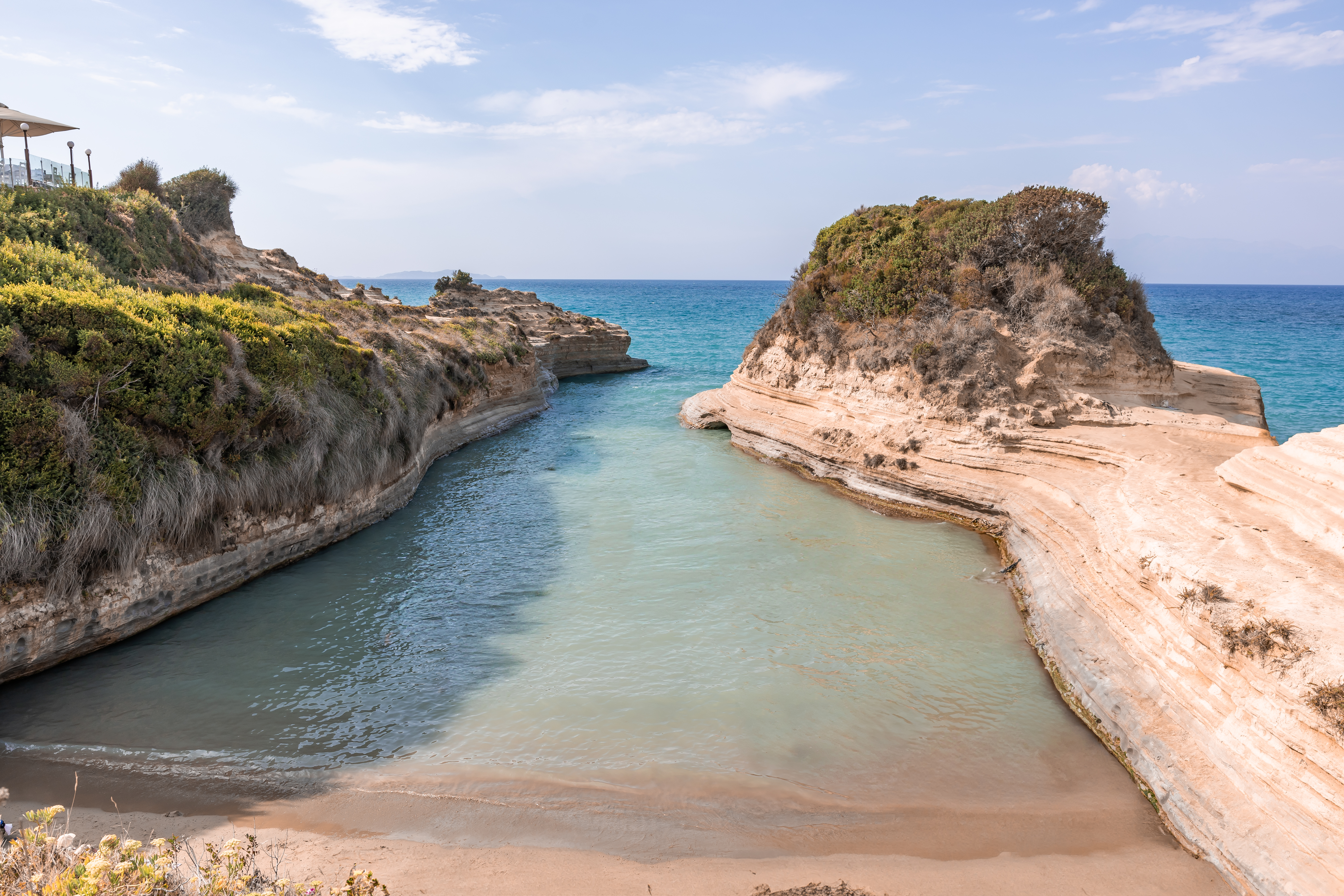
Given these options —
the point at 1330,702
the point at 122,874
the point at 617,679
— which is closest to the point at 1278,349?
the point at 1330,702

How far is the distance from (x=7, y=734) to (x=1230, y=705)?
13625 mm

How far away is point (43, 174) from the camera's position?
23719 mm

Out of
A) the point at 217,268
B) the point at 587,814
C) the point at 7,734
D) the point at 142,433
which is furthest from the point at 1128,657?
the point at 217,268

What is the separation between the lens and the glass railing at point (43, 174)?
22.4 meters

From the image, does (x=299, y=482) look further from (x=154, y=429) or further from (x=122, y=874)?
(x=122, y=874)

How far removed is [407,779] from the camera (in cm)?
750

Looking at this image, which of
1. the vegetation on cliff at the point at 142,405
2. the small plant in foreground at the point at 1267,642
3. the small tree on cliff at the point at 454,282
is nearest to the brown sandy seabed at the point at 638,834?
the small plant in foreground at the point at 1267,642

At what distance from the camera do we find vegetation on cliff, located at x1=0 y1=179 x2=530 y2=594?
30.3 ft

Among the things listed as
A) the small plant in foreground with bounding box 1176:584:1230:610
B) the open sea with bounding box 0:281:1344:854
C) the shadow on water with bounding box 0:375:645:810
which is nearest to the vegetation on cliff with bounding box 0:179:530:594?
the shadow on water with bounding box 0:375:645:810

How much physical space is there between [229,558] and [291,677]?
3465 millimetres

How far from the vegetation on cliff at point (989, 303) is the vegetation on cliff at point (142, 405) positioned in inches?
532

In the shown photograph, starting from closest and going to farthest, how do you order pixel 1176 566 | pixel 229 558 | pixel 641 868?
pixel 641 868
pixel 1176 566
pixel 229 558

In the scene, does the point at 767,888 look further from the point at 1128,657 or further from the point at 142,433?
the point at 142,433

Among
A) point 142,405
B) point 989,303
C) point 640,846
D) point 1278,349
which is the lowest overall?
point 640,846
